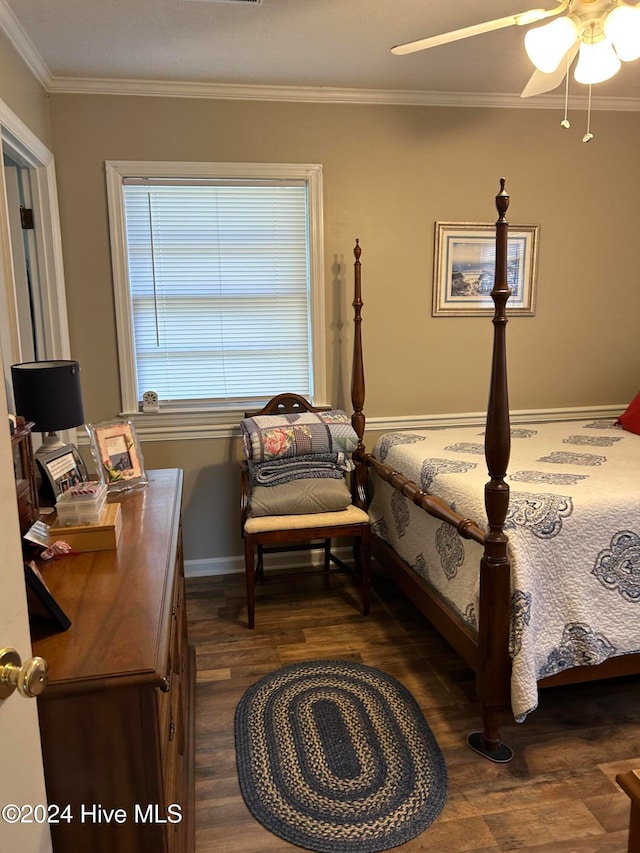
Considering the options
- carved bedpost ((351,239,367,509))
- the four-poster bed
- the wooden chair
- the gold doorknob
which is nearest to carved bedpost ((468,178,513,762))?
the four-poster bed

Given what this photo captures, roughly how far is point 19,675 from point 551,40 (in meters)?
2.20

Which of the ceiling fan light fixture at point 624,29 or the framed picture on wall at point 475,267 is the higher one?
the ceiling fan light fixture at point 624,29

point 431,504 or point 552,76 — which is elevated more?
point 552,76

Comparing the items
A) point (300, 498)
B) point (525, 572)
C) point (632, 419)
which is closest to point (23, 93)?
point (300, 498)

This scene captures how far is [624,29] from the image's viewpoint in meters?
1.79

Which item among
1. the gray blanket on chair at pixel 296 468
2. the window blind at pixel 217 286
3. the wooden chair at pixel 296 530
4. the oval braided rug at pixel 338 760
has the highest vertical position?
the window blind at pixel 217 286

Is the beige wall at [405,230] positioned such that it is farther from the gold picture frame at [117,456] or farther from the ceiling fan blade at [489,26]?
the ceiling fan blade at [489,26]

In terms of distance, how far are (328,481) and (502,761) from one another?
143 cm

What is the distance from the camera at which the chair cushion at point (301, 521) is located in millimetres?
2834

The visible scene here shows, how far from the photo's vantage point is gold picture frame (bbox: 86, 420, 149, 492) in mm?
2119

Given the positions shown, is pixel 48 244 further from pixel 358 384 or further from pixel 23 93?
pixel 358 384

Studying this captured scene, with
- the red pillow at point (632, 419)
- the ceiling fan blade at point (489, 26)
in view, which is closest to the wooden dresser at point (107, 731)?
the ceiling fan blade at point (489, 26)

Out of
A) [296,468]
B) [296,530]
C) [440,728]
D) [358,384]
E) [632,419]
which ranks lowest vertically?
[440,728]

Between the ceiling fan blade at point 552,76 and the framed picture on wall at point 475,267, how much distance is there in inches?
41.5
